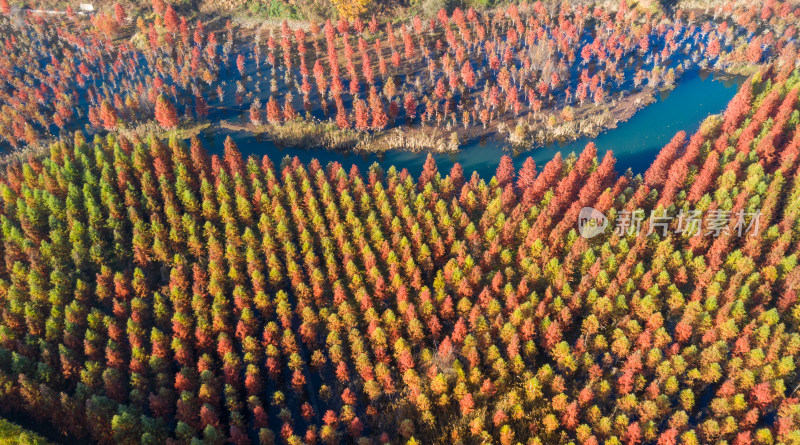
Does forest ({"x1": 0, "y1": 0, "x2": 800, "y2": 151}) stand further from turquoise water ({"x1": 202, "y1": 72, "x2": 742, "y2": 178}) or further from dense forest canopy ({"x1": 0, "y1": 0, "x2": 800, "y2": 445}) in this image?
turquoise water ({"x1": 202, "y1": 72, "x2": 742, "y2": 178})

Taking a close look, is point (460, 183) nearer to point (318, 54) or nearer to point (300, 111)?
point (300, 111)

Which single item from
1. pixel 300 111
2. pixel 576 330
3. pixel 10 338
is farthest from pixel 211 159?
pixel 576 330

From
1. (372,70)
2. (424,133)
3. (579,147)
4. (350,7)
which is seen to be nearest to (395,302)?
(424,133)

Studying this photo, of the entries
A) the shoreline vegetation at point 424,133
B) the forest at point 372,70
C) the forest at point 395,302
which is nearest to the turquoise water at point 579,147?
the shoreline vegetation at point 424,133

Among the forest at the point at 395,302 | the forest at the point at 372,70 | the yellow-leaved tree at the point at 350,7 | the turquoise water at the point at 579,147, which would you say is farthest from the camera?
the yellow-leaved tree at the point at 350,7

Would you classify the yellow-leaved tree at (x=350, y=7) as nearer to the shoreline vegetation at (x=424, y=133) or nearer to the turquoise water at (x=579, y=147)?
the shoreline vegetation at (x=424, y=133)

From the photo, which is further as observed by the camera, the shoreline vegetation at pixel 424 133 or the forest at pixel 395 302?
the shoreline vegetation at pixel 424 133

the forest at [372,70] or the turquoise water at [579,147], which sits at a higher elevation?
the forest at [372,70]
